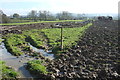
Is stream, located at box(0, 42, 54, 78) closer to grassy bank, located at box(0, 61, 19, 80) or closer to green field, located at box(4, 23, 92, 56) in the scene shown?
grassy bank, located at box(0, 61, 19, 80)

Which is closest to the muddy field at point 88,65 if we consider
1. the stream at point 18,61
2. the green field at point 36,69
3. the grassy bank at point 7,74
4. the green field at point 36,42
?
the green field at point 36,69

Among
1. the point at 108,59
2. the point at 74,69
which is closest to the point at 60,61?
the point at 74,69

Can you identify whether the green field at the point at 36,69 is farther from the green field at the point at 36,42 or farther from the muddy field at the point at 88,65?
the green field at the point at 36,42

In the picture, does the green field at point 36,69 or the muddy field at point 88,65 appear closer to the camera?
the muddy field at point 88,65

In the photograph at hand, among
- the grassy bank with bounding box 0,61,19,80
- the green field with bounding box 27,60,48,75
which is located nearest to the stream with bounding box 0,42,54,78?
the green field with bounding box 27,60,48,75

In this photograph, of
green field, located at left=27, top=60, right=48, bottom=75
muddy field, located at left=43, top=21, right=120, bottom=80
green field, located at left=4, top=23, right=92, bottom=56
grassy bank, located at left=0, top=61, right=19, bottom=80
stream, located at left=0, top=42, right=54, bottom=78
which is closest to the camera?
grassy bank, located at left=0, top=61, right=19, bottom=80

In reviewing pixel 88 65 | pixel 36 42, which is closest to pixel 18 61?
pixel 88 65

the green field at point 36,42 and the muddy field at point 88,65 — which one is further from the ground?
the green field at point 36,42

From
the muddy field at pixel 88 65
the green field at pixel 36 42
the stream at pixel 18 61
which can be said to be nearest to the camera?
the muddy field at pixel 88 65

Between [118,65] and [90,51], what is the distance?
5.34m

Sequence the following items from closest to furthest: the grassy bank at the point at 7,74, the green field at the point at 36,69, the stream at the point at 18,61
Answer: the grassy bank at the point at 7,74
the green field at the point at 36,69
the stream at the point at 18,61

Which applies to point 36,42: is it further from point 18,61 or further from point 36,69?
point 36,69

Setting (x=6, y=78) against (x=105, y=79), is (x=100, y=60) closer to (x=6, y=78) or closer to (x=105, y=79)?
(x=105, y=79)

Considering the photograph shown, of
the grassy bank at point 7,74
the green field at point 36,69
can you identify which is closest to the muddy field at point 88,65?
the green field at point 36,69
